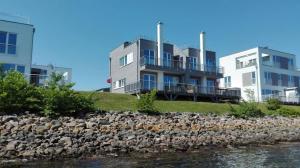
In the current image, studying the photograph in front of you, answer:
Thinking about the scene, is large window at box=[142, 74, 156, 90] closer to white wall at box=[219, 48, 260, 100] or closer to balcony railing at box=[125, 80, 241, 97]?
balcony railing at box=[125, 80, 241, 97]

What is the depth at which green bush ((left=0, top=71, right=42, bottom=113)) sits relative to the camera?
23.0 meters

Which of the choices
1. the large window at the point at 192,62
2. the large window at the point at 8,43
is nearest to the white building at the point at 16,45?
the large window at the point at 8,43

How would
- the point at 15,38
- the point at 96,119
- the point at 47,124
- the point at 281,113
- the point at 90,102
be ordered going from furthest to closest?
1. the point at 281,113
2. the point at 15,38
3. the point at 90,102
4. the point at 96,119
5. the point at 47,124

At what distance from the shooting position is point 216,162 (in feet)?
54.6

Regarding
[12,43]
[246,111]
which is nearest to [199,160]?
[246,111]

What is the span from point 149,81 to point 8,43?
15299mm

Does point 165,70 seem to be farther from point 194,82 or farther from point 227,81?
point 227,81

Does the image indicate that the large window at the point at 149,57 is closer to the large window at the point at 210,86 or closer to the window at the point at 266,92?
the large window at the point at 210,86

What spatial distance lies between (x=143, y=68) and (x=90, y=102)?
50.3 ft

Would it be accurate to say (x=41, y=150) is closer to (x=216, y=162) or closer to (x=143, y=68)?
(x=216, y=162)

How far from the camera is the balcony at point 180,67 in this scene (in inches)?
1619

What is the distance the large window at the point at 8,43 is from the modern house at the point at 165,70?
12867 millimetres

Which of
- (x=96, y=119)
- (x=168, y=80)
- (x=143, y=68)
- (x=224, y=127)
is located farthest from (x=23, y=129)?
(x=168, y=80)

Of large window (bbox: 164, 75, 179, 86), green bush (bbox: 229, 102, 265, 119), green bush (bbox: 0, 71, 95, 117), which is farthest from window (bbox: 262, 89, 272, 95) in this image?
green bush (bbox: 0, 71, 95, 117)
